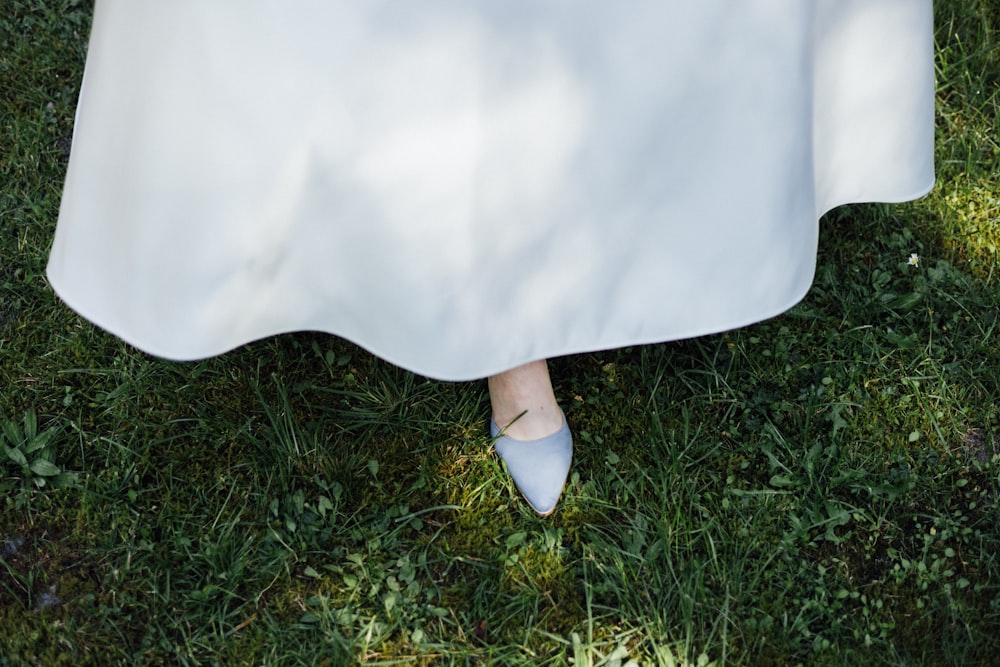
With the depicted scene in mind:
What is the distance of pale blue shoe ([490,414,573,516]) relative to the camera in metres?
1.94

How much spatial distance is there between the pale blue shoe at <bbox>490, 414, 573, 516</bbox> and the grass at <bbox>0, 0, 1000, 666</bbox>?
0.14ft

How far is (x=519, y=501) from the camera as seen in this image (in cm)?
197

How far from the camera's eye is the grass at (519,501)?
1.80m

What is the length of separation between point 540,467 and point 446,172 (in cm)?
90

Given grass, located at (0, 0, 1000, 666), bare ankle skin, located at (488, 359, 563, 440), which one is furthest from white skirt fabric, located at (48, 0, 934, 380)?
grass, located at (0, 0, 1000, 666)

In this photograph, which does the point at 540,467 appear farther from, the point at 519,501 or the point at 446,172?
the point at 446,172

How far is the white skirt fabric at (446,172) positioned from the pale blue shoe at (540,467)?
59 centimetres

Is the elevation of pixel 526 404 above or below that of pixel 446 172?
below

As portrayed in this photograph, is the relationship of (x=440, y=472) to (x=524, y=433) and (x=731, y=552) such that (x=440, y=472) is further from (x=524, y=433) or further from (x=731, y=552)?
(x=731, y=552)

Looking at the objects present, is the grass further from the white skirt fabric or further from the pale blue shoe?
the white skirt fabric

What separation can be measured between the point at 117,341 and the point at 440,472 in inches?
32.8

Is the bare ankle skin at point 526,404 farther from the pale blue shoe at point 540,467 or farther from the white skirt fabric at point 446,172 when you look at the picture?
the white skirt fabric at point 446,172

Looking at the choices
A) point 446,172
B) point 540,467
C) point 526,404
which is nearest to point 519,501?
point 540,467

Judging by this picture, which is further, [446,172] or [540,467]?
[540,467]
